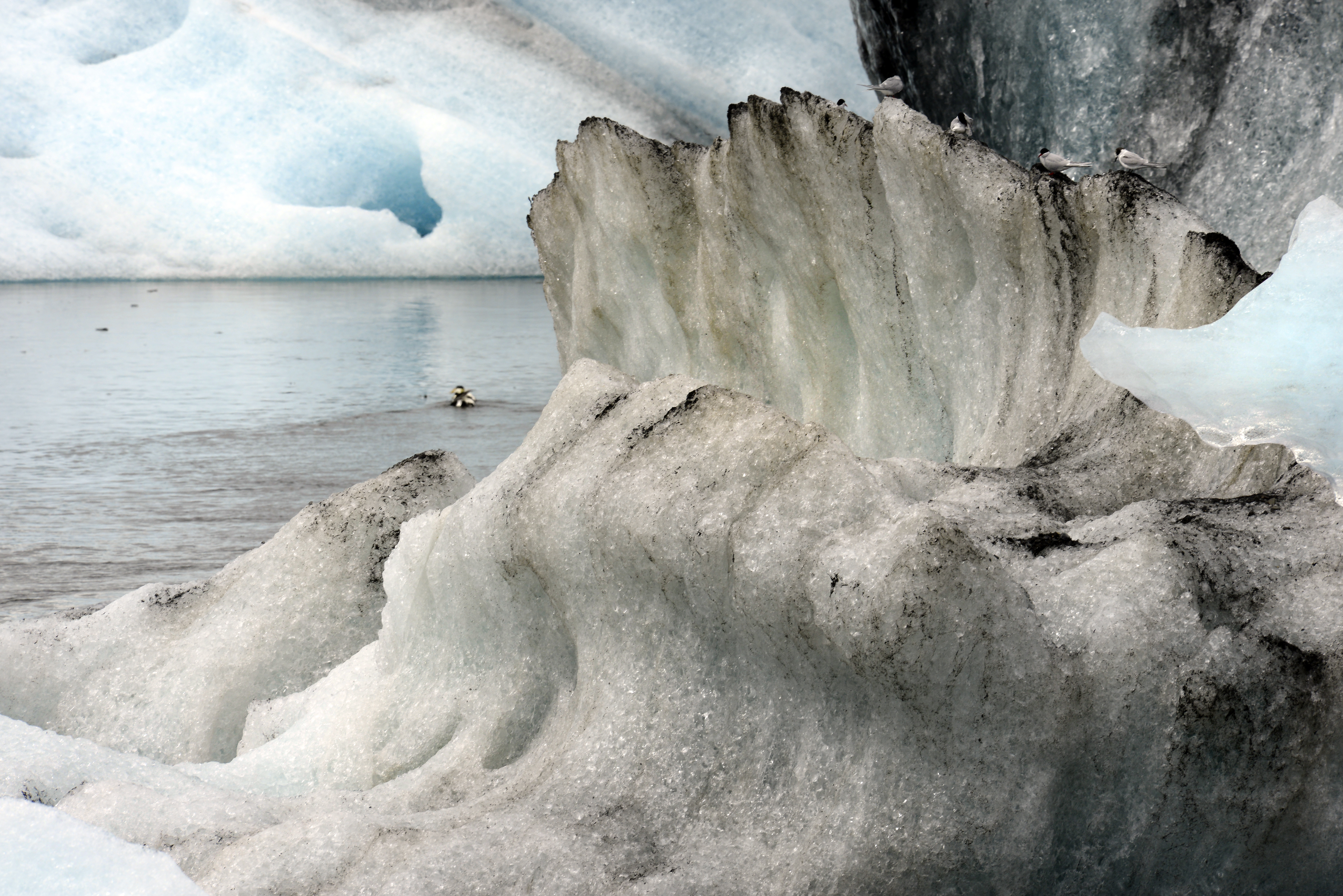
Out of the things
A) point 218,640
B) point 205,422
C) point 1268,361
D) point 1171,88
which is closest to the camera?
point 1268,361

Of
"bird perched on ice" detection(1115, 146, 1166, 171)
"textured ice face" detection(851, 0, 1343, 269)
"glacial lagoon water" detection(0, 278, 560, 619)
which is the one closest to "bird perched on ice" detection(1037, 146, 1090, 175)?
"bird perched on ice" detection(1115, 146, 1166, 171)

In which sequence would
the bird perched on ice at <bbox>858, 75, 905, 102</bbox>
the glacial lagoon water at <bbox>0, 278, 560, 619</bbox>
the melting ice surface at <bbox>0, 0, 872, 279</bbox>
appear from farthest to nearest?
the melting ice surface at <bbox>0, 0, 872, 279</bbox>, the glacial lagoon water at <bbox>0, 278, 560, 619</bbox>, the bird perched on ice at <bbox>858, 75, 905, 102</bbox>

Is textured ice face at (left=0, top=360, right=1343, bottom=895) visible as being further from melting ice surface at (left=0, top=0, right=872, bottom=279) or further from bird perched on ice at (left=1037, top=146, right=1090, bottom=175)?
melting ice surface at (left=0, top=0, right=872, bottom=279)

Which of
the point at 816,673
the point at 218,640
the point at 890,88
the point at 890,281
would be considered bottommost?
the point at 218,640

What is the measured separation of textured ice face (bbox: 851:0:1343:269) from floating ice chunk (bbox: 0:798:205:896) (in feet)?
16.2

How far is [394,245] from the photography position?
149 feet

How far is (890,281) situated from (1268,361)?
240 cm

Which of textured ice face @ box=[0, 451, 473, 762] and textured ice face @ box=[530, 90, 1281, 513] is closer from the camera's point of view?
textured ice face @ box=[530, 90, 1281, 513]

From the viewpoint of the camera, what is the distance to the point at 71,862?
6.42 ft

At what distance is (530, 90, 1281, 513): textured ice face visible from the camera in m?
2.95

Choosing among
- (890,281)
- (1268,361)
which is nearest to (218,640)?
(890,281)

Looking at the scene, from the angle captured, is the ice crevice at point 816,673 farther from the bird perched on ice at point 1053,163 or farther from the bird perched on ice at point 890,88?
the bird perched on ice at point 890,88

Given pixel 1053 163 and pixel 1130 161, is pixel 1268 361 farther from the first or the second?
pixel 1130 161

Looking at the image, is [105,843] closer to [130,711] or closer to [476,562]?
[476,562]
